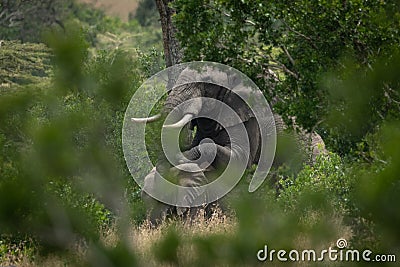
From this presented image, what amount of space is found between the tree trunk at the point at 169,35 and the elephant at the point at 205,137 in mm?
493

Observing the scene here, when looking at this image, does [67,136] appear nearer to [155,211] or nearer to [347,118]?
[347,118]

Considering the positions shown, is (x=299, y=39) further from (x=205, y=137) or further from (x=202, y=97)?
(x=205, y=137)

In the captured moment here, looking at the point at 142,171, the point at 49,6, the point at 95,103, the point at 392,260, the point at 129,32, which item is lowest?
the point at 392,260

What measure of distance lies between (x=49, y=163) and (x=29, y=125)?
0.85ft

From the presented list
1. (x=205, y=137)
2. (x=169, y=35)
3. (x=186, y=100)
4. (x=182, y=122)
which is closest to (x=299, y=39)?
(x=182, y=122)

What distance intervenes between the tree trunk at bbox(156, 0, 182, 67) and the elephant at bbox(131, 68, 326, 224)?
49 centimetres

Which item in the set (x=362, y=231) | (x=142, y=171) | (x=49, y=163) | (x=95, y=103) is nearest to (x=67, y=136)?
(x=49, y=163)

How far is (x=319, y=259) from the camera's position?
340 cm

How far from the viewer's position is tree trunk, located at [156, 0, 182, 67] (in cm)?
1044

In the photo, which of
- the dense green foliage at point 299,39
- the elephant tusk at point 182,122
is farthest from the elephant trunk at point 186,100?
the dense green foliage at point 299,39

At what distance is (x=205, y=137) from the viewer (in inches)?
395

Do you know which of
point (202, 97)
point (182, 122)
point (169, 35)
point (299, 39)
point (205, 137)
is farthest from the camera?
point (169, 35)

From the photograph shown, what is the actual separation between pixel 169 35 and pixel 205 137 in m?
1.39

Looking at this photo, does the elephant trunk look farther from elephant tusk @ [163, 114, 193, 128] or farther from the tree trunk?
the tree trunk
